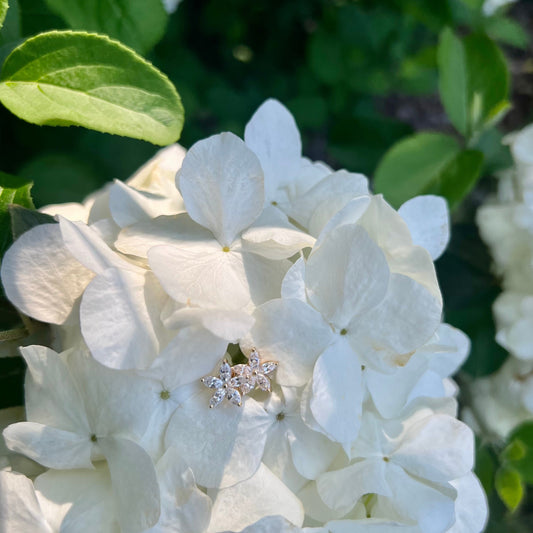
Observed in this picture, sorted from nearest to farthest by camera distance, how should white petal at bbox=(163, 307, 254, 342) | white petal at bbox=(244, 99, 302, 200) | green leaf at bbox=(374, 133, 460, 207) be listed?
white petal at bbox=(163, 307, 254, 342) → white petal at bbox=(244, 99, 302, 200) → green leaf at bbox=(374, 133, 460, 207)

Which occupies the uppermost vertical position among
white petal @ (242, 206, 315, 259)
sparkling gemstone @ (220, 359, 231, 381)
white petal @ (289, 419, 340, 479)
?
white petal @ (242, 206, 315, 259)

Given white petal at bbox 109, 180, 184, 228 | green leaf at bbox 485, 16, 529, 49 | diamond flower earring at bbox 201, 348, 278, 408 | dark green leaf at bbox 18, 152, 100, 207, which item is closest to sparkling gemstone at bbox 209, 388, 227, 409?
diamond flower earring at bbox 201, 348, 278, 408

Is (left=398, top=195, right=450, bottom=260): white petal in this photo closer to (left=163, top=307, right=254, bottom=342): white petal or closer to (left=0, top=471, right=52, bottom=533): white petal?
(left=163, top=307, right=254, bottom=342): white petal

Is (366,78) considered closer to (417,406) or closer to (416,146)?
(416,146)

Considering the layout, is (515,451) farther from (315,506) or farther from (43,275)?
(43,275)

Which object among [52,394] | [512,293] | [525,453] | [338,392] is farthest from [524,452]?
[52,394]

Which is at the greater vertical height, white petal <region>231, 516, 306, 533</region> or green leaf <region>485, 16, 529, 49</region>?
green leaf <region>485, 16, 529, 49</region>

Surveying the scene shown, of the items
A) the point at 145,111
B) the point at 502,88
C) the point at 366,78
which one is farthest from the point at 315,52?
the point at 145,111
